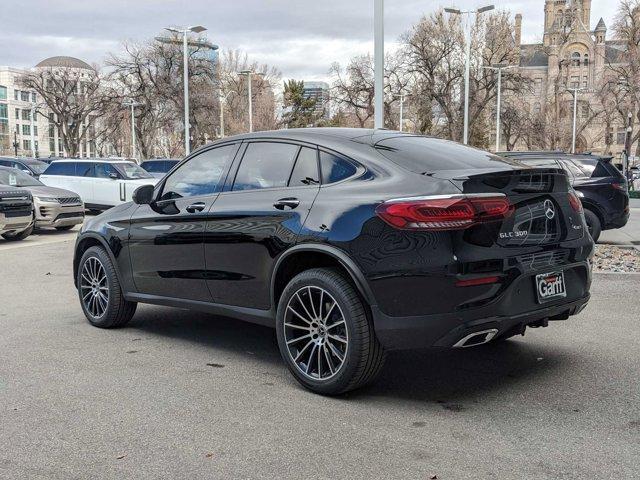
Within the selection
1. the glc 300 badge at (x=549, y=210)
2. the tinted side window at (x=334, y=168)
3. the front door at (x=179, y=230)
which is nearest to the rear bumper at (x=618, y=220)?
the glc 300 badge at (x=549, y=210)

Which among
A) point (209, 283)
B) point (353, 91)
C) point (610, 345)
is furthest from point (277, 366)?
point (353, 91)

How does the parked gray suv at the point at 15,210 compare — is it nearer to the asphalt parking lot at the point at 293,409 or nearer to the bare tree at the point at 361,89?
the asphalt parking lot at the point at 293,409

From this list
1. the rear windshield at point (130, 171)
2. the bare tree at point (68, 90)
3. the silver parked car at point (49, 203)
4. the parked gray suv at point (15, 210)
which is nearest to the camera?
the parked gray suv at point (15, 210)

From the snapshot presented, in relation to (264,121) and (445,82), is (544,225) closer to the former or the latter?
(445,82)

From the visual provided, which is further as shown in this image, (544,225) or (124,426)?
(544,225)

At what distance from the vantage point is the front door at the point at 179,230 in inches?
207

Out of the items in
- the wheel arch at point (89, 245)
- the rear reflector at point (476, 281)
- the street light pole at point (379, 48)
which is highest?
the street light pole at point (379, 48)

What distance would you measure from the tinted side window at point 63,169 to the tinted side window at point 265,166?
1817 cm

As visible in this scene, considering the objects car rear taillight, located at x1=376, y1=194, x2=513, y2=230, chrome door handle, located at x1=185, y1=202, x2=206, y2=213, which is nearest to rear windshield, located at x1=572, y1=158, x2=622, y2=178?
chrome door handle, located at x1=185, y1=202, x2=206, y2=213

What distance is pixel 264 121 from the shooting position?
2576 inches

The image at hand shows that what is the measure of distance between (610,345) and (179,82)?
48000 mm

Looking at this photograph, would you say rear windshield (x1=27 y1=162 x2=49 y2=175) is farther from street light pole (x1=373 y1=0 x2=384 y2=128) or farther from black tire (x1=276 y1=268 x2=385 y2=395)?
black tire (x1=276 y1=268 x2=385 y2=395)

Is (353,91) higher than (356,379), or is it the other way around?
(353,91)

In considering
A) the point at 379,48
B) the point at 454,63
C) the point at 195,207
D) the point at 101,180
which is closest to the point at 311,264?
the point at 195,207
